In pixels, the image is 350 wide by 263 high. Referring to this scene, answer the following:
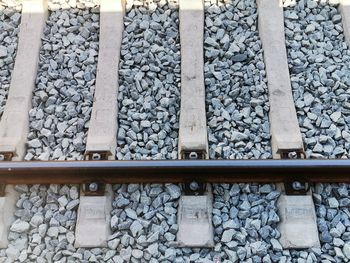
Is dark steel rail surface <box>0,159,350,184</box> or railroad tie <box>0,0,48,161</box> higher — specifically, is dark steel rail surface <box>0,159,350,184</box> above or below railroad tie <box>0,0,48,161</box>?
below

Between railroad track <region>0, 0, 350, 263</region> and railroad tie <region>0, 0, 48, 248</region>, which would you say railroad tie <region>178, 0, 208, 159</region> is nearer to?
railroad track <region>0, 0, 350, 263</region>

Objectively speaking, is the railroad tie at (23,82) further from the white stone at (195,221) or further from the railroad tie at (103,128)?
the white stone at (195,221)

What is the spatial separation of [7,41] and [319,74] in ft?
8.17

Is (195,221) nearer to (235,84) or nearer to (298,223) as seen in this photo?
(298,223)

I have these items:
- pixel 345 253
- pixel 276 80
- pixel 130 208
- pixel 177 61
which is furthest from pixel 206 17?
pixel 345 253

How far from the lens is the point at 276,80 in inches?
160

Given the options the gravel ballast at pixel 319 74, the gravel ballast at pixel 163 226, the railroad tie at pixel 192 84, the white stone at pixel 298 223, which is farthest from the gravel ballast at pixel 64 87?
the gravel ballast at pixel 319 74

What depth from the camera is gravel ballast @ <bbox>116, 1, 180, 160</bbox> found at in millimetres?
3844

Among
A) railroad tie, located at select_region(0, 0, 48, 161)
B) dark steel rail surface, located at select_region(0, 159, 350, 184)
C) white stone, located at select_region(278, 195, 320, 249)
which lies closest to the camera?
white stone, located at select_region(278, 195, 320, 249)

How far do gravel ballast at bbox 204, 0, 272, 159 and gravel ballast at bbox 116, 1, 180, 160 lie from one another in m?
0.26

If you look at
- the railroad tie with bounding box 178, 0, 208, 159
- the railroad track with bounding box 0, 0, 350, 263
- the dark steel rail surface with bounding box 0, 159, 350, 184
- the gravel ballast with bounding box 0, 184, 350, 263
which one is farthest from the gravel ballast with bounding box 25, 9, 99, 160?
the railroad tie with bounding box 178, 0, 208, 159

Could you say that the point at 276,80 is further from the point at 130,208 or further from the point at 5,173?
the point at 5,173

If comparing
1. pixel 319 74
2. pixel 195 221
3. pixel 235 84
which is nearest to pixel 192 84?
pixel 235 84

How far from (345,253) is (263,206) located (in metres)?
0.58
